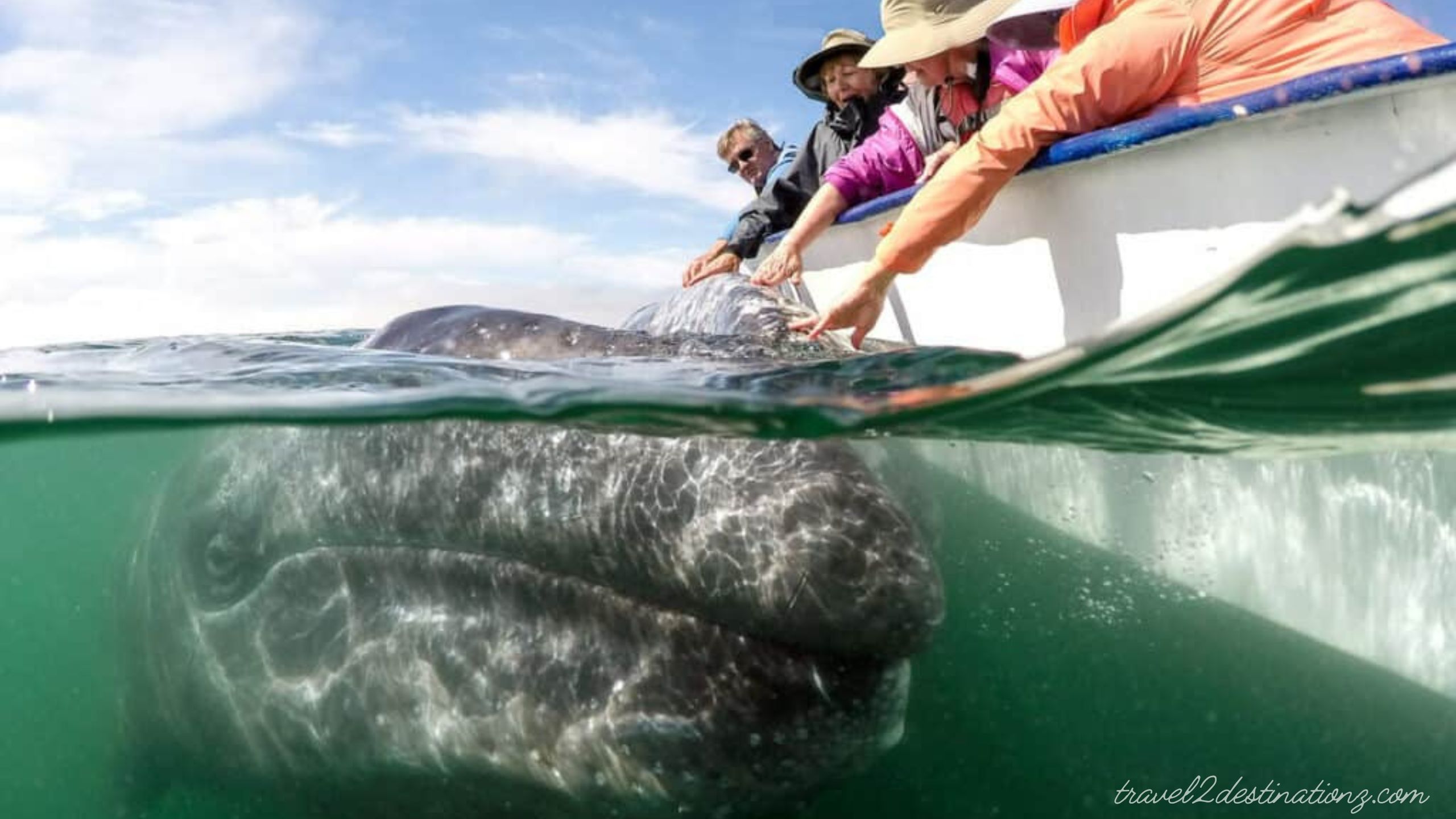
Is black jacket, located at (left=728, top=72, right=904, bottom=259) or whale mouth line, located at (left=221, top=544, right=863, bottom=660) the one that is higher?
black jacket, located at (left=728, top=72, right=904, bottom=259)

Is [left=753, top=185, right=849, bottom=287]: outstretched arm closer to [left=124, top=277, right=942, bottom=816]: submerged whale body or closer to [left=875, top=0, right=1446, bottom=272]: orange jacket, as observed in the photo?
[left=124, top=277, right=942, bottom=816]: submerged whale body

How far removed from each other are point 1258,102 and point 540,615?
10.7 feet

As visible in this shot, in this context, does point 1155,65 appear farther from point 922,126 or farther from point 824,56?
point 824,56

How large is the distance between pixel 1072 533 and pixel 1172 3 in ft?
12.6

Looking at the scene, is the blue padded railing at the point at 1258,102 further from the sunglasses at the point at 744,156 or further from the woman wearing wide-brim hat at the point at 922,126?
the sunglasses at the point at 744,156

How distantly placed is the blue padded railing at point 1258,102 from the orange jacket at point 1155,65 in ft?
0.57

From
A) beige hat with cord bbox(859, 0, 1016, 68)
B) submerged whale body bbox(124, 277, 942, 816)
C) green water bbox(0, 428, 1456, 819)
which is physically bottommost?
green water bbox(0, 428, 1456, 819)

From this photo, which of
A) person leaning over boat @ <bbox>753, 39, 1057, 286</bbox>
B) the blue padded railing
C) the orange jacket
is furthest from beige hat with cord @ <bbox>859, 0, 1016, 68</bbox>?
the blue padded railing

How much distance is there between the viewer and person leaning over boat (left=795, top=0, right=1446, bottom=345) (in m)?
4.42

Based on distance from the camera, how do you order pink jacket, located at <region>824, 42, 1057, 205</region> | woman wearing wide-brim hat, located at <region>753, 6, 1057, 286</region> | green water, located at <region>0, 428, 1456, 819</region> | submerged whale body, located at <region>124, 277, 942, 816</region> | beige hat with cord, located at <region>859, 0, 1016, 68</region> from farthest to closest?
pink jacket, located at <region>824, 42, 1057, 205</region> → woman wearing wide-brim hat, located at <region>753, 6, 1057, 286</region> → beige hat with cord, located at <region>859, 0, 1016, 68</region> → green water, located at <region>0, 428, 1456, 819</region> → submerged whale body, located at <region>124, 277, 942, 816</region>

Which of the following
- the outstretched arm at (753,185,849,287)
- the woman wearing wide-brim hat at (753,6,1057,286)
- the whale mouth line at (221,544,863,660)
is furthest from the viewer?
the outstretched arm at (753,185,849,287)

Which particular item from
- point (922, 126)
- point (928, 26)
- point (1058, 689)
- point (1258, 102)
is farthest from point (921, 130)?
point (1058, 689)

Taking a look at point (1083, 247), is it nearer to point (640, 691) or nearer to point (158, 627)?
point (640, 691)

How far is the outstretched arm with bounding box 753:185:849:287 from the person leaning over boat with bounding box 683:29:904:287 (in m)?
1.36
